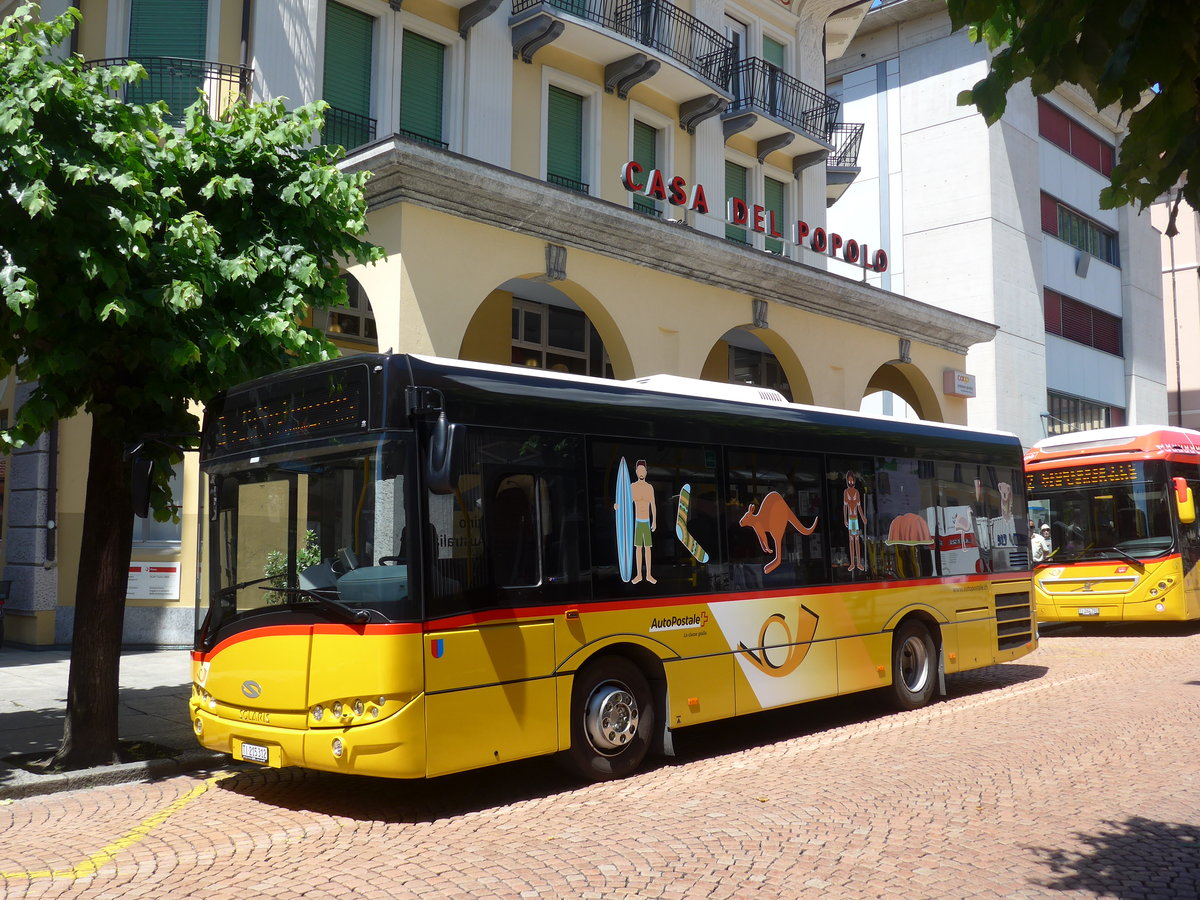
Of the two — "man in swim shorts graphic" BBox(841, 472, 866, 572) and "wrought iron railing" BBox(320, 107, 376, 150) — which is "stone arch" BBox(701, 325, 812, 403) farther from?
"man in swim shorts graphic" BBox(841, 472, 866, 572)

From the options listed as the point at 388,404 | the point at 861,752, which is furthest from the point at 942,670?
the point at 388,404

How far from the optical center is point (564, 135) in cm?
1911

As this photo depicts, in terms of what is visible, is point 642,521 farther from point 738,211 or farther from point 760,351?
point 760,351

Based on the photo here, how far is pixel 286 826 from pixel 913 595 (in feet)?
21.5

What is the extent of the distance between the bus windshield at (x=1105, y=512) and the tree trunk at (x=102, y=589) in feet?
47.7

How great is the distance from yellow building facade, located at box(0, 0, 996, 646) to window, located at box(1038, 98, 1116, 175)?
52.9ft

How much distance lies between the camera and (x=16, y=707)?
10867 mm

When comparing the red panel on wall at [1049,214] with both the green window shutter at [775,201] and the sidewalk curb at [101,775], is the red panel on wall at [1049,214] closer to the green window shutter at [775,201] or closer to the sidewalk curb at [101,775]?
the green window shutter at [775,201]

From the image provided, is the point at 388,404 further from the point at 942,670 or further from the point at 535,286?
the point at 535,286

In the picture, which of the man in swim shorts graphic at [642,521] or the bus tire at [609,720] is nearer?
the bus tire at [609,720]

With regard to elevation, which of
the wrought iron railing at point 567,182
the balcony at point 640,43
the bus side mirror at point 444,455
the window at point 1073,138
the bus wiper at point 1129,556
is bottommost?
the bus wiper at point 1129,556

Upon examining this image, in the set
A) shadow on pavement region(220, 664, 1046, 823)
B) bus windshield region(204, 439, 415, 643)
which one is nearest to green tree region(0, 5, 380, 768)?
bus windshield region(204, 439, 415, 643)

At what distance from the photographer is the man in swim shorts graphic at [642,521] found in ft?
27.0

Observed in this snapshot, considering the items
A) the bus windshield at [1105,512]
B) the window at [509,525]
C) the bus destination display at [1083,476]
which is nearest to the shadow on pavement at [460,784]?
the window at [509,525]
